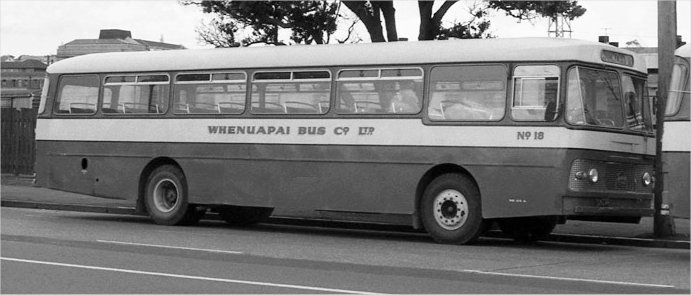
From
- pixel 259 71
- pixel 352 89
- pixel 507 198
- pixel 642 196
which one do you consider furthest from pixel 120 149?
pixel 642 196

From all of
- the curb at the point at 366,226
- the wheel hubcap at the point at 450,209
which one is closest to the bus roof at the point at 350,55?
the wheel hubcap at the point at 450,209

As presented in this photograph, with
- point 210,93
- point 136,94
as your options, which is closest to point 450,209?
point 210,93

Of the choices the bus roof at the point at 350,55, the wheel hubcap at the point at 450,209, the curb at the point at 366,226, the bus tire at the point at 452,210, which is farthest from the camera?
the curb at the point at 366,226

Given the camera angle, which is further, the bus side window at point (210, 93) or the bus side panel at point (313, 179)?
the bus side window at point (210, 93)

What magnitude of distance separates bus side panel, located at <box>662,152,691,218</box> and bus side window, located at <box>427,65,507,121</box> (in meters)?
2.43

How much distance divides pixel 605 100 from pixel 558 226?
3751mm

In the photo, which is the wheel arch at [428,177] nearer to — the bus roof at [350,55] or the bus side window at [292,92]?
the bus roof at [350,55]

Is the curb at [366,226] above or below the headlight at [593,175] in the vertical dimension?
below

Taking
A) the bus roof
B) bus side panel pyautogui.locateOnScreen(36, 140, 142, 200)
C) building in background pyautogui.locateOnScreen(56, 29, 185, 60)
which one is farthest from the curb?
building in background pyautogui.locateOnScreen(56, 29, 185, 60)

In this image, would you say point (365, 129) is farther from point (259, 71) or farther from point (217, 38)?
point (217, 38)

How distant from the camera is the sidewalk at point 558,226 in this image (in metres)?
18.0

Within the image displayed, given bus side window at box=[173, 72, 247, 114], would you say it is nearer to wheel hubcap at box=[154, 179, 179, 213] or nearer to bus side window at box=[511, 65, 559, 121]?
wheel hubcap at box=[154, 179, 179, 213]

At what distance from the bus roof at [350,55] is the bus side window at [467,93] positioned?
16 centimetres

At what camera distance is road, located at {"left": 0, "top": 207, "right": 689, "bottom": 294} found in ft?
38.5
